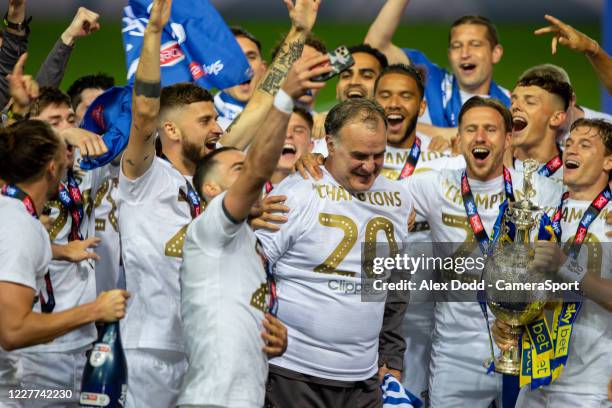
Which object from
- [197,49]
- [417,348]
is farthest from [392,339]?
[197,49]

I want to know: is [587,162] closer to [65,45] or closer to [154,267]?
[154,267]

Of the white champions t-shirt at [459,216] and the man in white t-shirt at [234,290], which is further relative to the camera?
the white champions t-shirt at [459,216]

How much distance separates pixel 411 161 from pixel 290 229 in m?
1.53

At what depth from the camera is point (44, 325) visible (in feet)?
14.3

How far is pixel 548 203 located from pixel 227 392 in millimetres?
2711

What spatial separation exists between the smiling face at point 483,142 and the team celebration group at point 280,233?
0.01 metres

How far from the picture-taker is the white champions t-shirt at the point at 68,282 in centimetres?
550

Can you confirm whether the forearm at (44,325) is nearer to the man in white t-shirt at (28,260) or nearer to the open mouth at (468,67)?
the man in white t-shirt at (28,260)

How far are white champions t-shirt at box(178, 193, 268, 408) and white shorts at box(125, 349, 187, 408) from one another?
93cm

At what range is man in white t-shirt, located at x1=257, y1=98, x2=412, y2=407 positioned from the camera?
5320 mm

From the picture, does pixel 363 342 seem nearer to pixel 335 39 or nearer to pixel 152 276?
pixel 152 276

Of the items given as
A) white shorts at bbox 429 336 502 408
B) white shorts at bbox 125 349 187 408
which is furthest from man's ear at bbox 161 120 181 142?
white shorts at bbox 429 336 502 408

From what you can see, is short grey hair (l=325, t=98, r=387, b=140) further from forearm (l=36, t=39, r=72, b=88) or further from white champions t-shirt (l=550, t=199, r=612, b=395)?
forearm (l=36, t=39, r=72, b=88)

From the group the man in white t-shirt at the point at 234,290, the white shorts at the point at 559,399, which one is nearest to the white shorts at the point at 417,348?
the white shorts at the point at 559,399
